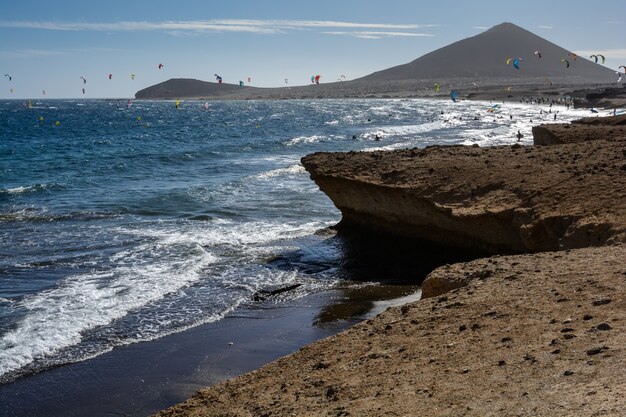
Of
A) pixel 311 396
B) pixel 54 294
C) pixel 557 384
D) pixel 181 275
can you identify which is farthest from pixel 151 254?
pixel 557 384

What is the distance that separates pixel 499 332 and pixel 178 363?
516cm

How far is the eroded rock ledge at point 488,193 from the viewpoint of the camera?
12.0 m

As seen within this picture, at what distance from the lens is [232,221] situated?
2200cm

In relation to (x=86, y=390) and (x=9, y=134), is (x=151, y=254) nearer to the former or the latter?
(x=86, y=390)

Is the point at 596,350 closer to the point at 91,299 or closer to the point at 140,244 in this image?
the point at 91,299

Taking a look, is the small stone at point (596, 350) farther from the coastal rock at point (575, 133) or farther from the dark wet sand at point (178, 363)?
the coastal rock at point (575, 133)

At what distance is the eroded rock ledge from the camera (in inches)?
472

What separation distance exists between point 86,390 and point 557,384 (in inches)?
254

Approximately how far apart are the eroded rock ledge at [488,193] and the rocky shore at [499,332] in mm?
38

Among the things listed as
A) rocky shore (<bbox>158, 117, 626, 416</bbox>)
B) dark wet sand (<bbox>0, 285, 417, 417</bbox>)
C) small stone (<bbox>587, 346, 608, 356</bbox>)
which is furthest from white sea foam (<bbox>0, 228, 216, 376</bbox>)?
small stone (<bbox>587, 346, 608, 356</bbox>)

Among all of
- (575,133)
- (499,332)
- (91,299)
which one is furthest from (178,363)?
(575,133)

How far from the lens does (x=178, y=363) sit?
10375 mm

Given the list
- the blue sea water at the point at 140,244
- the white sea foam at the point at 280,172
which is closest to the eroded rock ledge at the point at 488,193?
the blue sea water at the point at 140,244

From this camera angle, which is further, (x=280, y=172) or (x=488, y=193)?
(x=280, y=172)
